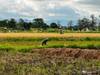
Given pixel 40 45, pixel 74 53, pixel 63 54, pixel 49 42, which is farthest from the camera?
pixel 49 42

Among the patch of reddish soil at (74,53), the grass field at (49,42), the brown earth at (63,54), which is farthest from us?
the grass field at (49,42)

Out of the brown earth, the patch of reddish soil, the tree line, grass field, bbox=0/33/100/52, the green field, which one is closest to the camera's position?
the brown earth

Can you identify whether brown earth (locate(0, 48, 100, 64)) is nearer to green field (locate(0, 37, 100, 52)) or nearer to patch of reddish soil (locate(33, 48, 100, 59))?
patch of reddish soil (locate(33, 48, 100, 59))

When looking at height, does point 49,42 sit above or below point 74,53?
below

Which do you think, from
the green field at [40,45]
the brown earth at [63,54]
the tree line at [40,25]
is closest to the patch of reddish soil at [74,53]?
the brown earth at [63,54]

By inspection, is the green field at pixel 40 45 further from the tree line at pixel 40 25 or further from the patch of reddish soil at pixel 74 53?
the tree line at pixel 40 25

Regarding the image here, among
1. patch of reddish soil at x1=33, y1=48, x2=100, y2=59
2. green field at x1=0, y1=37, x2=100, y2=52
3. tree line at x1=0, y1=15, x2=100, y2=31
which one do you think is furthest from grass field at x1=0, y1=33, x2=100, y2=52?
tree line at x1=0, y1=15, x2=100, y2=31

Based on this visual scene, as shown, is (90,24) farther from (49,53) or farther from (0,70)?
(0,70)

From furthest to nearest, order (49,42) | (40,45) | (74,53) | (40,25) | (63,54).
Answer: (40,25) < (49,42) < (40,45) < (63,54) < (74,53)

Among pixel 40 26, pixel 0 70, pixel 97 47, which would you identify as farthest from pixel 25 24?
pixel 0 70

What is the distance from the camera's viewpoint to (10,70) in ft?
43.4

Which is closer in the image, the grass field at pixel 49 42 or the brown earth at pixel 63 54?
the brown earth at pixel 63 54

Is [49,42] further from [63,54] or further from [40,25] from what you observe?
[40,25]

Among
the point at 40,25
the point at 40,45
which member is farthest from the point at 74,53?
the point at 40,25
